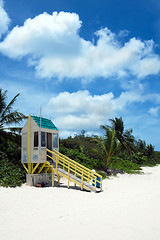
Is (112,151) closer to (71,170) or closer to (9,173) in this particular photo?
(71,170)

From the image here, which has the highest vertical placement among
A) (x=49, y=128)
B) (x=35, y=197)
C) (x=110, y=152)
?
(x=49, y=128)

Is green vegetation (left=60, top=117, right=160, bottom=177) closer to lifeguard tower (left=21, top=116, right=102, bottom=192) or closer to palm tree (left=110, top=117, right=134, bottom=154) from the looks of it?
palm tree (left=110, top=117, right=134, bottom=154)

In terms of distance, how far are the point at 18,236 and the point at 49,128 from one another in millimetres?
10017

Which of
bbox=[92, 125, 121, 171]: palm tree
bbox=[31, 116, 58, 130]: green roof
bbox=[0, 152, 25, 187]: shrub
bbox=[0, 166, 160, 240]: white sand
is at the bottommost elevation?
bbox=[0, 166, 160, 240]: white sand

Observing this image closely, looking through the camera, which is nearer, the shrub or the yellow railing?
the yellow railing

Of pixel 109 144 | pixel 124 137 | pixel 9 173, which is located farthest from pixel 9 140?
pixel 124 137

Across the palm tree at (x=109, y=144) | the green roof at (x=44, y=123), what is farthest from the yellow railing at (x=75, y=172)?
the palm tree at (x=109, y=144)

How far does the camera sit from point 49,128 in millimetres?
15086

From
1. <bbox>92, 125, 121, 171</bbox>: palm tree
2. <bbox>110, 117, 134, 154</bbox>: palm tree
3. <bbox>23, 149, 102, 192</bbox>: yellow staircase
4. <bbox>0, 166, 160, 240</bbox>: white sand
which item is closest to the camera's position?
<bbox>0, 166, 160, 240</bbox>: white sand

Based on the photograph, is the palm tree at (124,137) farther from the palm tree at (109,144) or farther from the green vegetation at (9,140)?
the green vegetation at (9,140)

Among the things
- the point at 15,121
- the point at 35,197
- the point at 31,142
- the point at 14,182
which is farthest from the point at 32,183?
the point at 15,121

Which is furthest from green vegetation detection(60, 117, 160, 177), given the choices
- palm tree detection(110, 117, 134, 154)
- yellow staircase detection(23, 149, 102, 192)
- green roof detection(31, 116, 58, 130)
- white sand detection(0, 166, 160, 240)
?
white sand detection(0, 166, 160, 240)

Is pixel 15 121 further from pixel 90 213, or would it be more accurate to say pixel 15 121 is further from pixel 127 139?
pixel 127 139

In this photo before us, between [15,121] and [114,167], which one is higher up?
[15,121]
